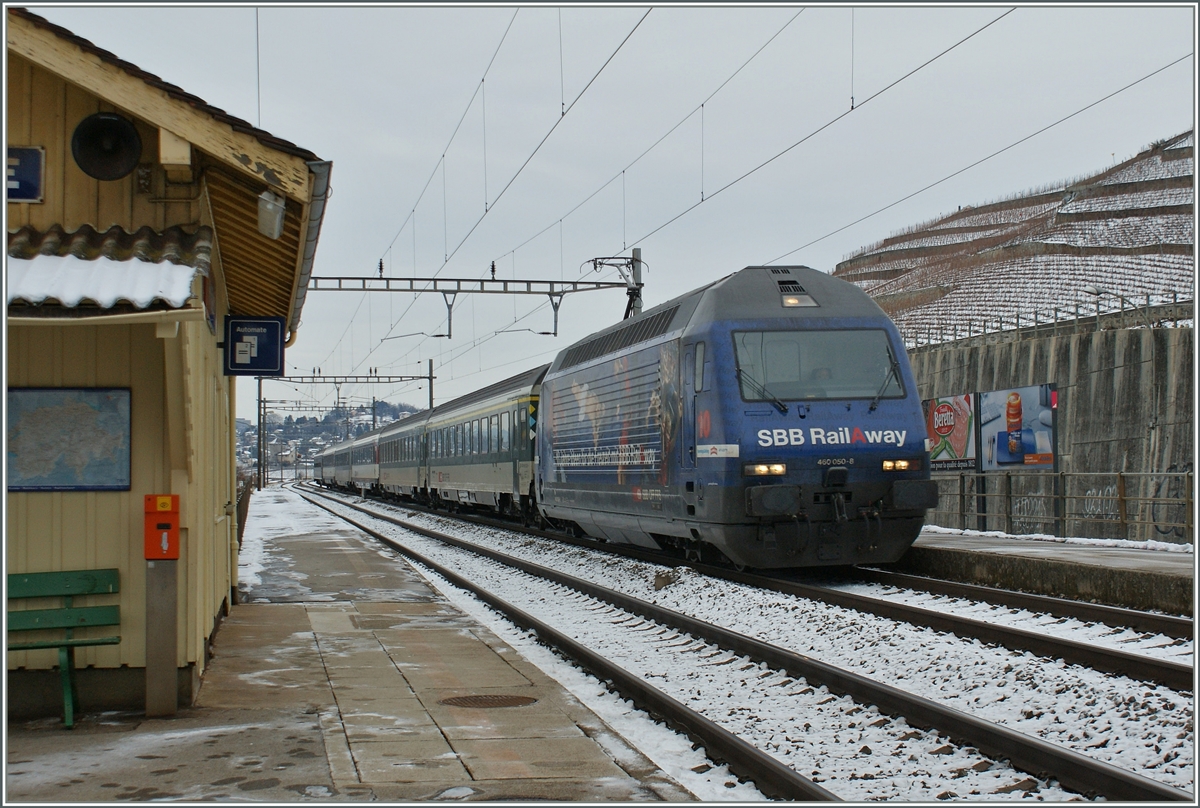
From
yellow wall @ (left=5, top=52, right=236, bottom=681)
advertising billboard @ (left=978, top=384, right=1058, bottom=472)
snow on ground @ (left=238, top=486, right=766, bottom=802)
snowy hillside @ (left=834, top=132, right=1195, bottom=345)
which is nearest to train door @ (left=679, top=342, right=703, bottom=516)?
snow on ground @ (left=238, top=486, right=766, bottom=802)

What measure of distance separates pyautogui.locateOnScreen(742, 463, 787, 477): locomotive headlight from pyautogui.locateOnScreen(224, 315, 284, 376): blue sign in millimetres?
4836

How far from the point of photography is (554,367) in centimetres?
2025

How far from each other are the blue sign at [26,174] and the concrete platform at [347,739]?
310 centimetres

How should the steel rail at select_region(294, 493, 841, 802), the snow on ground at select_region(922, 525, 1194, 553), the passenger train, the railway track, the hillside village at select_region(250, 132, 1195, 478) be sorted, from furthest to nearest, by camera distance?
1. the hillside village at select_region(250, 132, 1195, 478)
2. the snow on ground at select_region(922, 525, 1194, 553)
3. the passenger train
4. the steel rail at select_region(294, 493, 841, 802)
5. the railway track

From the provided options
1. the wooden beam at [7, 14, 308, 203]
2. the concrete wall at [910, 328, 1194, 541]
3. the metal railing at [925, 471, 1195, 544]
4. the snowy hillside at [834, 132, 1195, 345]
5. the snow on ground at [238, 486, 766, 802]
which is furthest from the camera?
the snowy hillside at [834, 132, 1195, 345]

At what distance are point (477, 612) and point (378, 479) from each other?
39.9m

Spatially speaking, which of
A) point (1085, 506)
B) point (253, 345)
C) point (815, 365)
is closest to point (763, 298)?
point (815, 365)

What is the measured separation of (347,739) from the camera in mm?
5965

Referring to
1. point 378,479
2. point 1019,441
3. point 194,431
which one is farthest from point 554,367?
point 378,479

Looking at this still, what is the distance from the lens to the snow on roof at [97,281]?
18.7 ft

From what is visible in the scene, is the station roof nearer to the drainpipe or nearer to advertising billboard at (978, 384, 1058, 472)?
the drainpipe

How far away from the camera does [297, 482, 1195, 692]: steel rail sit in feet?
21.8

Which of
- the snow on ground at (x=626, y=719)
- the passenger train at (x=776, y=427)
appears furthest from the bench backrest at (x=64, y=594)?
the passenger train at (x=776, y=427)

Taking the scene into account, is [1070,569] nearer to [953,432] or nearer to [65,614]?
[65,614]
